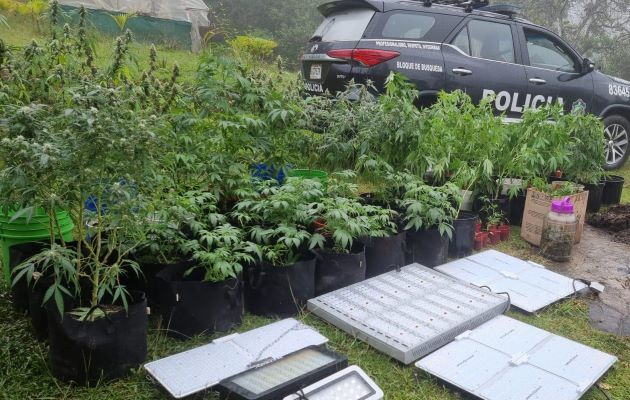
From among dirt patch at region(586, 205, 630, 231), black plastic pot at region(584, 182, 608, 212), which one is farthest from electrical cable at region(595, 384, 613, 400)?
black plastic pot at region(584, 182, 608, 212)

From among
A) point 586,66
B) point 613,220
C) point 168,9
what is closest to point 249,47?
point 586,66

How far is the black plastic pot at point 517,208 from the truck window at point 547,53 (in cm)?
259

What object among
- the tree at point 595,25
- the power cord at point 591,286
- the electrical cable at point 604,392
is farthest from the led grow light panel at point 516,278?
the tree at point 595,25

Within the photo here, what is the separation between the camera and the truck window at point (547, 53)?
670cm

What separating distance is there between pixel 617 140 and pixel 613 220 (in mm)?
3036

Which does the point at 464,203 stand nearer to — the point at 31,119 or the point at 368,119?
the point at 368,119

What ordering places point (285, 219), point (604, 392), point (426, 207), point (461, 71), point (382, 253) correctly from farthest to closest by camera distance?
point (461, 71) → point (426, 207) → point (382, 253) → point (285, 219) → point (604, 392)

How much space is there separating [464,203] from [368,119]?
1128 millimetres

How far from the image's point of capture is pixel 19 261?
8.91 feet

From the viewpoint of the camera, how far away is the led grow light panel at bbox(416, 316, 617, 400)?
2.39 meters

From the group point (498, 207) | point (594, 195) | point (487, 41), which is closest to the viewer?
point (498, 207)

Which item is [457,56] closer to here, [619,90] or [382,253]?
[619,90]

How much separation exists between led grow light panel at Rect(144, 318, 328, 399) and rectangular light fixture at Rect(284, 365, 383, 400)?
1.03 feet

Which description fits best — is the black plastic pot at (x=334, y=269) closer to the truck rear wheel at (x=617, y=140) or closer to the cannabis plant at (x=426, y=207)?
the cannabis plant at (x=426, y=207)
